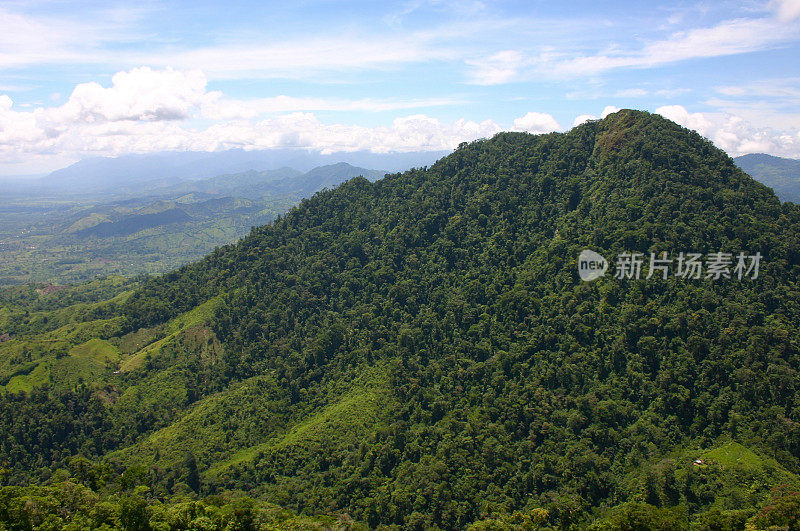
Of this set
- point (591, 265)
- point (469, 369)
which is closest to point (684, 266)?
point (591, 265)

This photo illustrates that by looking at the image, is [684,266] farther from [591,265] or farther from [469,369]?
[469,369]

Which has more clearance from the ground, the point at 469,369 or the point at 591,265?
the point at 591,265

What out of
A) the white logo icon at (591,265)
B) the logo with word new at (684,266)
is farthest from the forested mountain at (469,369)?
the white logo icon at (591,265)

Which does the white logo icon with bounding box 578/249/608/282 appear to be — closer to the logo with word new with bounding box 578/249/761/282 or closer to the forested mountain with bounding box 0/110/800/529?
the logo with word new with bounding box 578/249/761/282

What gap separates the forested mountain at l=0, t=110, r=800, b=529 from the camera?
146ft

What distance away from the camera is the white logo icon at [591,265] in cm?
6569

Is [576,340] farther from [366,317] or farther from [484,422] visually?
Result: [366,317]

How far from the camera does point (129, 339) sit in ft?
285

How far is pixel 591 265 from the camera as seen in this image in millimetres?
66750

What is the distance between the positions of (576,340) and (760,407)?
20616 mm

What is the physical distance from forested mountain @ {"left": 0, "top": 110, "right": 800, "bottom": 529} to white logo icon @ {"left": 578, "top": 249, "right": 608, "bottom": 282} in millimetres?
1125

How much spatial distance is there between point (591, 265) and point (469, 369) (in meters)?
24.5

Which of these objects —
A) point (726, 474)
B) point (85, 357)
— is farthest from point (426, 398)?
point (85, 357)

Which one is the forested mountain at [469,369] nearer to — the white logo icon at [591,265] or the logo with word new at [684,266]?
the logo with word new at [684,266]
